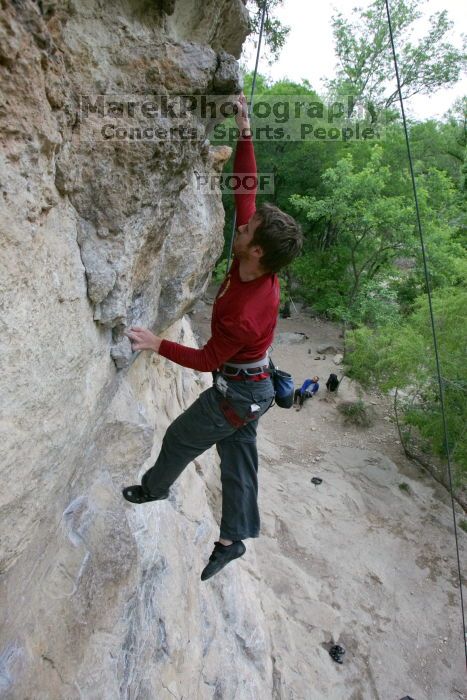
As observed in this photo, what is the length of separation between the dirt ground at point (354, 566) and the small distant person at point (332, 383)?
1.34 m

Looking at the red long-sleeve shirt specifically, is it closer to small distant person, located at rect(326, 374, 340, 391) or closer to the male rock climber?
the male rock climber

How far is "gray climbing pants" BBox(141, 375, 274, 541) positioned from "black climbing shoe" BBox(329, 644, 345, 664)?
3.60 metres

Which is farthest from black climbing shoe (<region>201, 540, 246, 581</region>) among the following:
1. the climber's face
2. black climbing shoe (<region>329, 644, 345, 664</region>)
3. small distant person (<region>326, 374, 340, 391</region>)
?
small distant person (<region>326, 374, 340, 391</region>)

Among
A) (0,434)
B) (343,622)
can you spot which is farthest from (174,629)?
(343,622)

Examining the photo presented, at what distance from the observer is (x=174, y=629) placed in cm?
362

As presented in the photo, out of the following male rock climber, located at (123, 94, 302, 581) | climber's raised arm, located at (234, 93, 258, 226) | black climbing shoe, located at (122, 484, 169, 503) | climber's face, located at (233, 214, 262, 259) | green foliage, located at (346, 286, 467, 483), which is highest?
climber's raised arm, located at (234, 93, 258, 226)

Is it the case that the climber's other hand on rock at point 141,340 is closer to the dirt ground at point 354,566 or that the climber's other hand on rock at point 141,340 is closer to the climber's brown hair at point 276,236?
the climber's brown hair at point 276,236

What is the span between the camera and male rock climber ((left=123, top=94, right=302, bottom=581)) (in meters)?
2.54

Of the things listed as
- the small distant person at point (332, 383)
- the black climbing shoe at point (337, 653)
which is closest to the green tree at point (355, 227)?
the small distant person at point (332, 383)

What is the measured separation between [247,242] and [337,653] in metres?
5.75

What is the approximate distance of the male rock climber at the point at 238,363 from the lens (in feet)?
8.32

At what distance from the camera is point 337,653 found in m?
5.69

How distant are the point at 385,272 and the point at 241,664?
47.3 feet

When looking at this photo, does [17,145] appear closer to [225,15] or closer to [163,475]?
[163,475]
